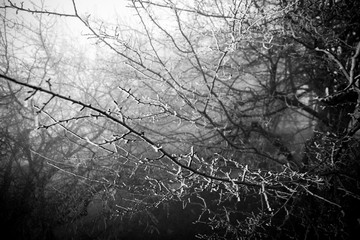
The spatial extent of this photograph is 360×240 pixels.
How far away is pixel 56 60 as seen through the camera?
21.2ft

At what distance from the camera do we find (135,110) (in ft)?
19.2

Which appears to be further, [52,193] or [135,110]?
[135,110]

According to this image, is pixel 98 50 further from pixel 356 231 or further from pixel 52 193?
pixel 356 231

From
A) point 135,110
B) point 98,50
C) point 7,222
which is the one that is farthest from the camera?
point 98,50

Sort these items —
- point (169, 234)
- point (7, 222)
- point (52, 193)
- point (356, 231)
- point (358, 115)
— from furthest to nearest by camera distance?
point (169, 234)
point (52, 193)
point (7, 222)
point (356, 231)
point (358, 115)

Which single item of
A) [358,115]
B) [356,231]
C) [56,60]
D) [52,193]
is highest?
[56,60]

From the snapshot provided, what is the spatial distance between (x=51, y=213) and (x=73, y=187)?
0.66m

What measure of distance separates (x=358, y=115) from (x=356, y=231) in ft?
6.93

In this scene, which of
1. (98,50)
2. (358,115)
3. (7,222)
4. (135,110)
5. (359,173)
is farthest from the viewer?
(98,50)

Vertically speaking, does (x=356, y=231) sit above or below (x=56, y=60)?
below

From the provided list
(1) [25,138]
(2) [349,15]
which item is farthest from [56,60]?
(2) [349,15]

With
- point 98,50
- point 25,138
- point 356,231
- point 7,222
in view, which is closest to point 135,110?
point 98,50

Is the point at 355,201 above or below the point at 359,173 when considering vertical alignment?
below

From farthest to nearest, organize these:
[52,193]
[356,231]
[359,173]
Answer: [52,193]
[356,231]
[359,173]
